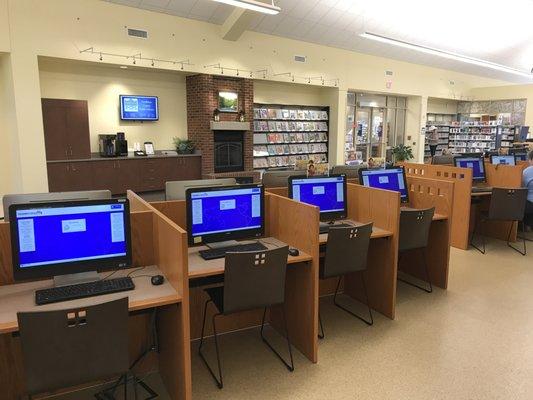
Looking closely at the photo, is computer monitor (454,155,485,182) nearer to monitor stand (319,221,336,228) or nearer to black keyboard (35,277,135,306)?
monitor stand (319,221,336,228)

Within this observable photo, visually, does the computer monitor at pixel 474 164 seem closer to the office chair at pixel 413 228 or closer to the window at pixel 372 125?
the office chair at pixel 413 228

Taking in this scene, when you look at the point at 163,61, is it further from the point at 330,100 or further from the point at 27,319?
the point at 27,319

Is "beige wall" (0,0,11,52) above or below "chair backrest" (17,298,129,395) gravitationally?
above

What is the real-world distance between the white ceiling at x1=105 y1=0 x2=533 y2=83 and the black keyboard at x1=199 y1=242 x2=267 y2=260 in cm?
625

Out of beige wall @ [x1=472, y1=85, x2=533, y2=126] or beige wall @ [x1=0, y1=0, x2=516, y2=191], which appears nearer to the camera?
beige wall @ [x1=0, y1=0, x2=516, y2=191]

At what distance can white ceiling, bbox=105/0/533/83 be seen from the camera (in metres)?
8.30

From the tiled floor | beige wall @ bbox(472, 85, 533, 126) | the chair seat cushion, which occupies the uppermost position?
beige wall @ bbox(472, 85, 533, 126)

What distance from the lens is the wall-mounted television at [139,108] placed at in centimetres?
813

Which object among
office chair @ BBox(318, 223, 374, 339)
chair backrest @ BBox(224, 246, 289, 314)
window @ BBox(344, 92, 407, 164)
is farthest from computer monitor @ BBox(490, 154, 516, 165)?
chair backrest @ BBox(224, 246, 289, 314)

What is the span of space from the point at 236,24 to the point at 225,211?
6.39 m

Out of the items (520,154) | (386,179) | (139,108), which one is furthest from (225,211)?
(520,154)

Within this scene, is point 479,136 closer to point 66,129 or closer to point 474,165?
point 474,165

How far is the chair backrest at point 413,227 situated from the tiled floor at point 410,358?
1.96 feet

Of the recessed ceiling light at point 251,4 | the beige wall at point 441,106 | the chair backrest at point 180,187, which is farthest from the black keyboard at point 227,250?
the beige wall at point 441,106
